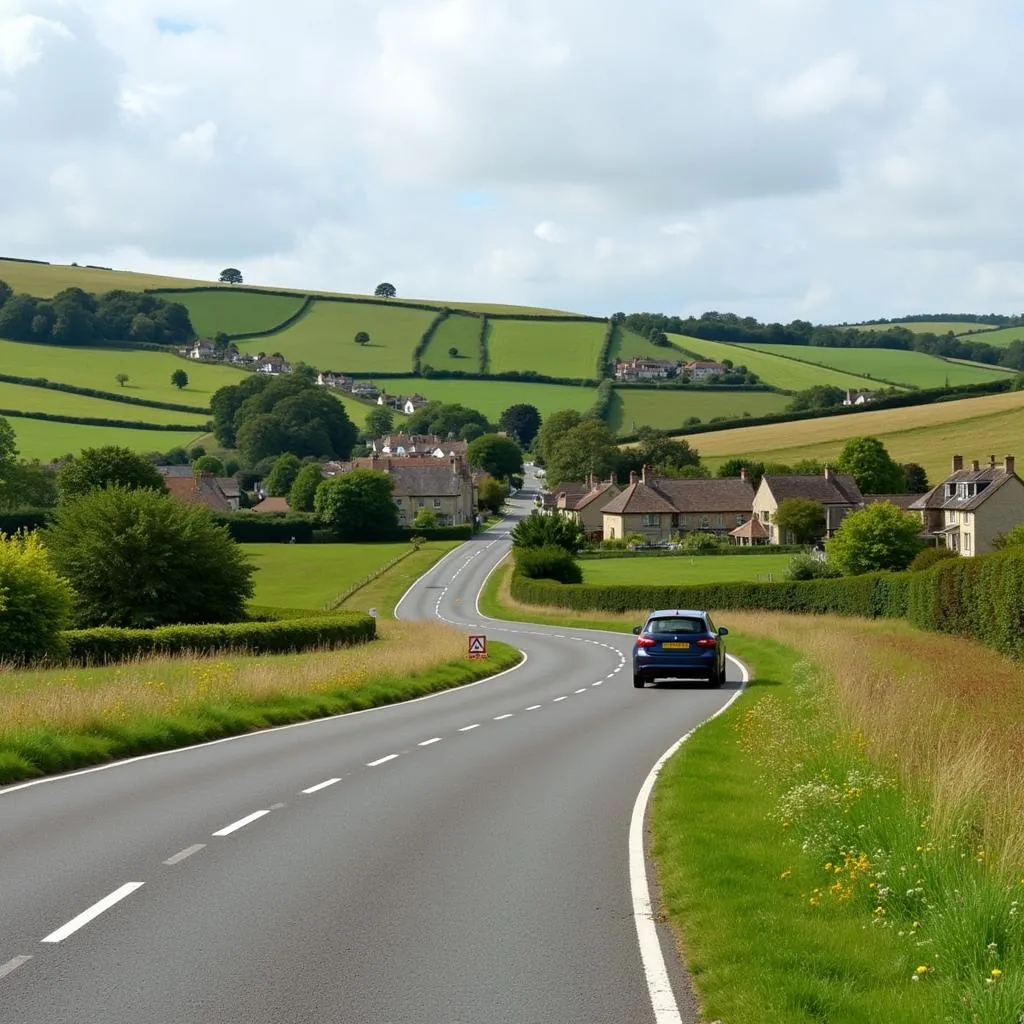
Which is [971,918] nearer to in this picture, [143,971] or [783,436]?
[143,971]

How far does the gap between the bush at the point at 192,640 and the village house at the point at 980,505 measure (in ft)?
199

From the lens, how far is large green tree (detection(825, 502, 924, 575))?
3396 inches

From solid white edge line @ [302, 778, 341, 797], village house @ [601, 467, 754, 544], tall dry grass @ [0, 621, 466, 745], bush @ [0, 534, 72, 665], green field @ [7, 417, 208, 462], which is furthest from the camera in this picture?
green field @ [7, 417, 208, 462]

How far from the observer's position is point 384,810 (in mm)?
13555

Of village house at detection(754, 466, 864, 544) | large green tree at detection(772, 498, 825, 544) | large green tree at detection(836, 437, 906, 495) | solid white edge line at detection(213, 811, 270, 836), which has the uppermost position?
large green tree at detection(836, 437, 906, 495)

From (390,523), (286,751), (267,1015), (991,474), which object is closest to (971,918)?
(267,1015)

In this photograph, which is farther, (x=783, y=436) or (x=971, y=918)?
(x=783, y=436)

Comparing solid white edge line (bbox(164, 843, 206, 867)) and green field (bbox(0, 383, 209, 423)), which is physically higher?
green field (bbox(0, 383, 209, 423))

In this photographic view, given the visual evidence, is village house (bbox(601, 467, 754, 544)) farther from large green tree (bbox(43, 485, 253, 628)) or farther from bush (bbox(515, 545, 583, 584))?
large green tree (bbox(43, 485, 253, 628))

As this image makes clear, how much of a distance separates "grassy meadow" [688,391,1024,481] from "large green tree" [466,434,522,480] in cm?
2766

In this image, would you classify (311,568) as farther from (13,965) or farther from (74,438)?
(13,965)

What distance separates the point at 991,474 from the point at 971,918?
95.4 m

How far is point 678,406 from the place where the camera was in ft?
606

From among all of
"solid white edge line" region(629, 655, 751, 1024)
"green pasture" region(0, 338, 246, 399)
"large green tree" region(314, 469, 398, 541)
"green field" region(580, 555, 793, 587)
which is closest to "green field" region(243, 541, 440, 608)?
"large green tree" region(314, 469, 398, 541)
